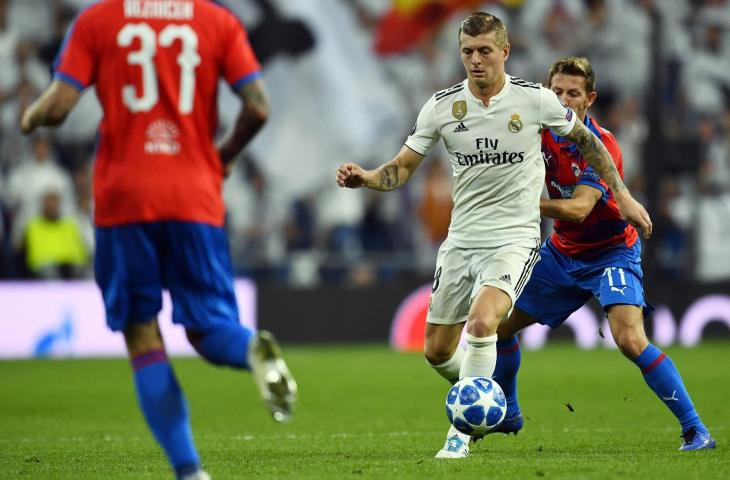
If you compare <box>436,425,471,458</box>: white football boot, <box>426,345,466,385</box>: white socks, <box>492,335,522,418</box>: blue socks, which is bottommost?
<box>436,425,471,458</box>: white football boot

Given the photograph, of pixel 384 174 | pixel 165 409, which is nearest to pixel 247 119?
pixel 165 409

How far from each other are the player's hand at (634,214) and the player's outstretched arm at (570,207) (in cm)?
52

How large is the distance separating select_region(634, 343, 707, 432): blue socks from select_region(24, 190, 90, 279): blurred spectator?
1052 centimetres

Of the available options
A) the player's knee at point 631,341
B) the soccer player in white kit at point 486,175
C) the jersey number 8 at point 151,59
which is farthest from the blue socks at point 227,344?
the player's knee at point 631,341

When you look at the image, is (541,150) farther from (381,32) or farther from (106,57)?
(381,32)

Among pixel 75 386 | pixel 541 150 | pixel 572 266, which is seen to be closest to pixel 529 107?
pixel 541 150

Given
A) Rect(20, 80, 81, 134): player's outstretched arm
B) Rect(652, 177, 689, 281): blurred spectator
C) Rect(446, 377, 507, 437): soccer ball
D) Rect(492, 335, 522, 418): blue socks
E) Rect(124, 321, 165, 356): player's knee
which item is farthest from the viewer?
Rect(652, 177, 689, 281): blurred spectator

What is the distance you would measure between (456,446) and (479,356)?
623 millimetres

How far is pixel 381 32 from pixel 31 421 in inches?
462

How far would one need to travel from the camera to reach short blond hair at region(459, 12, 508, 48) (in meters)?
7.34

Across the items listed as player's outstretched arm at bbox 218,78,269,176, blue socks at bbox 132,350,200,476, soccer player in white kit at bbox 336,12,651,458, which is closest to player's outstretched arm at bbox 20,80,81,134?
player's outstretched arm at bbox 218,78,269,176

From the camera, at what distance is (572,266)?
834cm

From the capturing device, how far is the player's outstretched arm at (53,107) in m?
5.67

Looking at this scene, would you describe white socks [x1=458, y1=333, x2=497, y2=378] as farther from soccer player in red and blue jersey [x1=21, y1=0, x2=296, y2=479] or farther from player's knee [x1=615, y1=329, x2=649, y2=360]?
soccer player in red and blue jersey [x1=21, y1=0, x2=296, y2=479]
